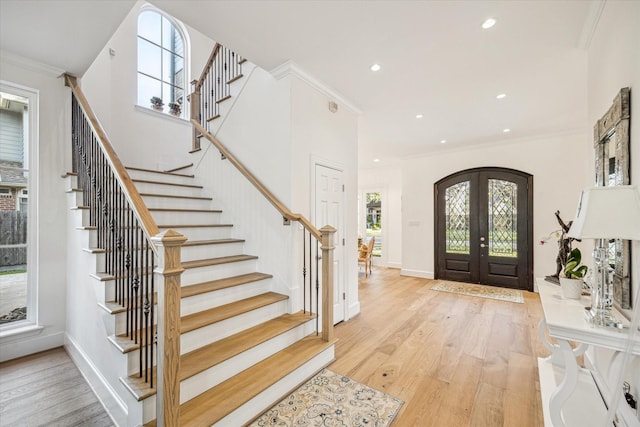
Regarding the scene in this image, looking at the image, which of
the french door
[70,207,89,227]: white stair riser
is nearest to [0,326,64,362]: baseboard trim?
[70,207,89,227]: white stair riser

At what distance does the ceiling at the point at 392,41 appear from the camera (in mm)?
2102

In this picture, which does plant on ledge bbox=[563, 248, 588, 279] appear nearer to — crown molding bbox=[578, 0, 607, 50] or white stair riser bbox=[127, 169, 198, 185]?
crown molding bbox=[578, 0, 607, 50]

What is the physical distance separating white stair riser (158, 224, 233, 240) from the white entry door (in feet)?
4.01

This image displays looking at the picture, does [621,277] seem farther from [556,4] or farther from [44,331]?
[44,331]

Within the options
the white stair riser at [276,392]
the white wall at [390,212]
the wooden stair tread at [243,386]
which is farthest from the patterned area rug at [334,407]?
the white wall at [390,212]

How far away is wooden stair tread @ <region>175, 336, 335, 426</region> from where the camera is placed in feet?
5.46

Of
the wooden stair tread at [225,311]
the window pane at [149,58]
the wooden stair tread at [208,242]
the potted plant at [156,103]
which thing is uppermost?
the window pane at [149,58]

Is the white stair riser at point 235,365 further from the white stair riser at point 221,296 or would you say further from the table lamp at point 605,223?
the table lamp at point 605,223

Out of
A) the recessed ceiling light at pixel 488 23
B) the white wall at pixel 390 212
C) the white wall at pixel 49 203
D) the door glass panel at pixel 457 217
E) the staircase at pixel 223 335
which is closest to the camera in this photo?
the staircase at pixel 223 335

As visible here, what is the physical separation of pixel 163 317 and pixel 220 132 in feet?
9.58

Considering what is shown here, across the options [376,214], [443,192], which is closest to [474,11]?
[443,192]

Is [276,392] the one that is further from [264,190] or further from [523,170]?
[523,170]

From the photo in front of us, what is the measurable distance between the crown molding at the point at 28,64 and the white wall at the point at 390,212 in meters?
6.89

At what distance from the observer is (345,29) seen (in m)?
2.35
